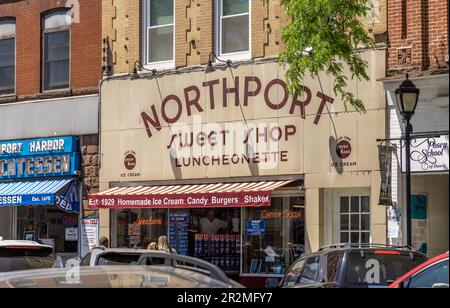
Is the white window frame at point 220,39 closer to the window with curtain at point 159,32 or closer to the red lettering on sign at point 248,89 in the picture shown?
the red lettering on sign at point 248,89

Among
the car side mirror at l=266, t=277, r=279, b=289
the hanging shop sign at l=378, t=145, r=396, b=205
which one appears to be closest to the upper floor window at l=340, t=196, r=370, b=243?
the hanging shop sign at l=378, t=145, r=396, b=205

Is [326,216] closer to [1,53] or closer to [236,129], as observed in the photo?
[236,129]

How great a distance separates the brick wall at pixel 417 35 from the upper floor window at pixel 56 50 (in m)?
9.44

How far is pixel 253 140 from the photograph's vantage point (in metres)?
20.5

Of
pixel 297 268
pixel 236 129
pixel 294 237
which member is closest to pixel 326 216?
pixel 294 237

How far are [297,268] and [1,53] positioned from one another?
1500 centimetres

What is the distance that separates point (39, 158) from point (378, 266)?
14251mm

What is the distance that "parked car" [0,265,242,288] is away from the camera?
18.5 feet

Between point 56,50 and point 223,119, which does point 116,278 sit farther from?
point 56,50

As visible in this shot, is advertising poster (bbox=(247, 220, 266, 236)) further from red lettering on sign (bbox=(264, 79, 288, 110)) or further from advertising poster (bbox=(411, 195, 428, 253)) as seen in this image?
advertising poster (bbox=(411, 195, 428, 253))

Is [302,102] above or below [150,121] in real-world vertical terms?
above

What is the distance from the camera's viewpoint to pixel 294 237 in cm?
2017

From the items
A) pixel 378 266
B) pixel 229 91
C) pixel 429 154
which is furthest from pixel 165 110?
pixel 378 266

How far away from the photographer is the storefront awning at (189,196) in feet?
63.7
